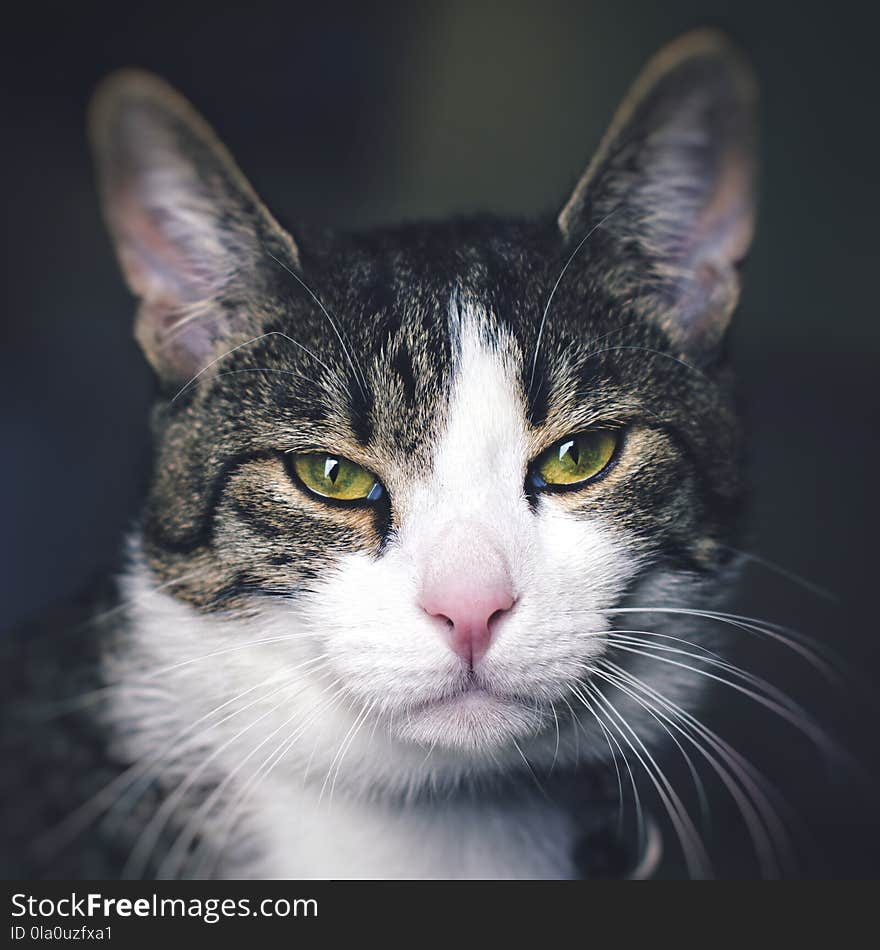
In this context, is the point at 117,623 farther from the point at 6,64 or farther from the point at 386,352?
the point at 6,64

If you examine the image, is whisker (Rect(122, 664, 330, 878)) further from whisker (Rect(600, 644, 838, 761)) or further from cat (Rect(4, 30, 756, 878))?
whisker (Rect(600, 644, 838, 761))

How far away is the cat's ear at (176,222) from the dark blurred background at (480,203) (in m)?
0.08

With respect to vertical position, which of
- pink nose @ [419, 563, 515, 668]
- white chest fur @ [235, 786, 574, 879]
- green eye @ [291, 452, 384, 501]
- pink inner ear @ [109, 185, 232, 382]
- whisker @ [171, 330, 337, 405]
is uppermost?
pink inner ear @ [109, 185, 232, 382]

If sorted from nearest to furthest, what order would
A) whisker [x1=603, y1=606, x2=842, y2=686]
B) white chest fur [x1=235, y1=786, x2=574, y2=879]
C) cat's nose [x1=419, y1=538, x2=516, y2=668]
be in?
cat's nose [x1=419, y1=538, x2=516, y2=668] → whisker [x1=603, y1=606, x2=842, y2=686] → white chest fur [x1=235, y1=786, x2=574, y2=879]

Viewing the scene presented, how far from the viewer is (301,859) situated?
2.41 ft

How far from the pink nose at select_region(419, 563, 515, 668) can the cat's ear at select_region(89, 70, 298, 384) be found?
0.31 m

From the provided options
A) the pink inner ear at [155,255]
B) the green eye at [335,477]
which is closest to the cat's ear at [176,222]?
the pink inner ear at [155,255]

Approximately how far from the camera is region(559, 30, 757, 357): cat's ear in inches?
24.3

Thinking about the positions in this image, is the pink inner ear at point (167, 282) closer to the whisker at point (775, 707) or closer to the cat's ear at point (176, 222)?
the cat's ear at point (176, 222)

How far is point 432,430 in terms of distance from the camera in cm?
61

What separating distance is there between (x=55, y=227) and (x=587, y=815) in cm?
85

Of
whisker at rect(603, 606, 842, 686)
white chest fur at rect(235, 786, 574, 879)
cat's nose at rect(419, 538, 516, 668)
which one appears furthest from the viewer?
white chest fur at rect(235, 786, 574, 879)

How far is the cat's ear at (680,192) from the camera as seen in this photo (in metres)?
0.62

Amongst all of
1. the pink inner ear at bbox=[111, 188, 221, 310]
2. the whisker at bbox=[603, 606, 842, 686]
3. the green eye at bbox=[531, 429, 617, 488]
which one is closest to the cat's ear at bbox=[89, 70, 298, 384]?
the pink inner ear at bbox=[111, 188, 221, 310]
